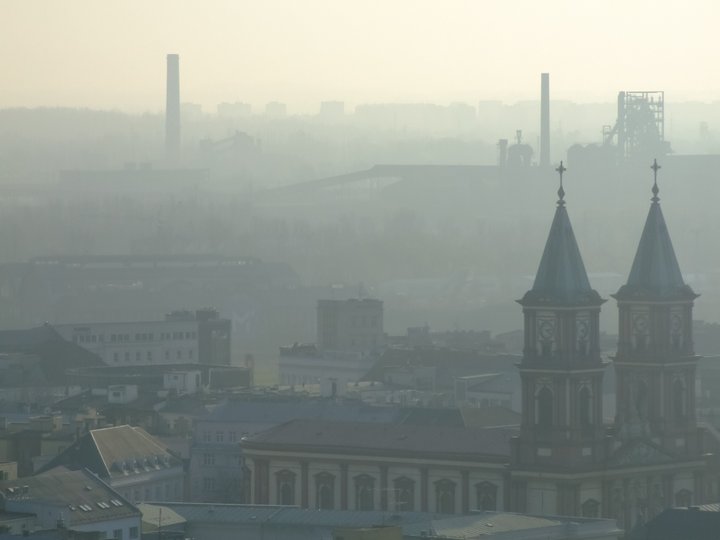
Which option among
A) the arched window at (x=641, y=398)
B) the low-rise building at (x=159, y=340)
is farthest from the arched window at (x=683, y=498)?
the low-rise building at (x=159, y=340)

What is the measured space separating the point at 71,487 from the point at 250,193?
132 m

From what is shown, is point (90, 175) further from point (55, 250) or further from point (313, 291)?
point (313, 291)

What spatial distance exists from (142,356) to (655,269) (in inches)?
1703

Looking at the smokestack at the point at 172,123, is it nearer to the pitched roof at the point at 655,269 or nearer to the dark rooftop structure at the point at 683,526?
the pitched roof at the point at 655,269

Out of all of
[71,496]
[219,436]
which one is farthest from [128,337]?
[71,496]

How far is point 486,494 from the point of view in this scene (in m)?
62.2

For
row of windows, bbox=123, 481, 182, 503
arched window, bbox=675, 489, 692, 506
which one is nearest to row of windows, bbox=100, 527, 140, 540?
row of windows, bbox=123, 481, 182, 503

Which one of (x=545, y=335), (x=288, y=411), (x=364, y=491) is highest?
(x=545, y=335)

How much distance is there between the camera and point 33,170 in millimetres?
170000

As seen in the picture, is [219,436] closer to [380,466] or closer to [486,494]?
[380,466]

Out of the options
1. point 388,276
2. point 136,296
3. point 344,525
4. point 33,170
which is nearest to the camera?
point 344,525

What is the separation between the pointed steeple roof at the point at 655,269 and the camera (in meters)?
63.1

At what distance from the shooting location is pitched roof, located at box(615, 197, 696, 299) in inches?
2483

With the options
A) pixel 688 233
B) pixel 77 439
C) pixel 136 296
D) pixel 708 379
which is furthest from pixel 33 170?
pixel 77 439
